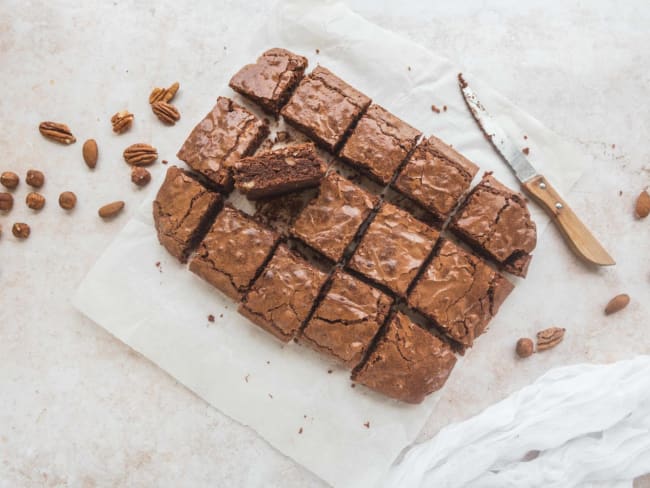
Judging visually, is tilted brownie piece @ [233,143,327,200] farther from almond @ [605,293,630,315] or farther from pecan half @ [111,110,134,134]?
almond @ [605,293,630,315]

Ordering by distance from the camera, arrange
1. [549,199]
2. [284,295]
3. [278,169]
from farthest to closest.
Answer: [549,199] < [284,295] < [278,169]

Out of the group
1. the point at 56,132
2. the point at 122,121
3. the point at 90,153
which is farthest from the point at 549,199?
the point at 56,132

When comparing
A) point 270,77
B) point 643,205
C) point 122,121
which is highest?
point 643,205

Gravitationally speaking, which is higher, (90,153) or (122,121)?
(122,121)

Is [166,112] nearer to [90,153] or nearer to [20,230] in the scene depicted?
[90,153]

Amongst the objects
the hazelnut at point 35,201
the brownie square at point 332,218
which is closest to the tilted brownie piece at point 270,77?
the brownie square at point 332,218

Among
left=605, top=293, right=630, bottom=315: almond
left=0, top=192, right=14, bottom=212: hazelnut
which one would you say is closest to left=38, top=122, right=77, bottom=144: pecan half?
left=0, top=192, right=14, bottom=212: hazelnut

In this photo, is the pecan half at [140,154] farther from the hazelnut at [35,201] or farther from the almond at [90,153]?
the hazelnut at [35,201]

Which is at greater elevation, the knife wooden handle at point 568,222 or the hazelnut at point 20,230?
the knife wooden handle at point 568,222
